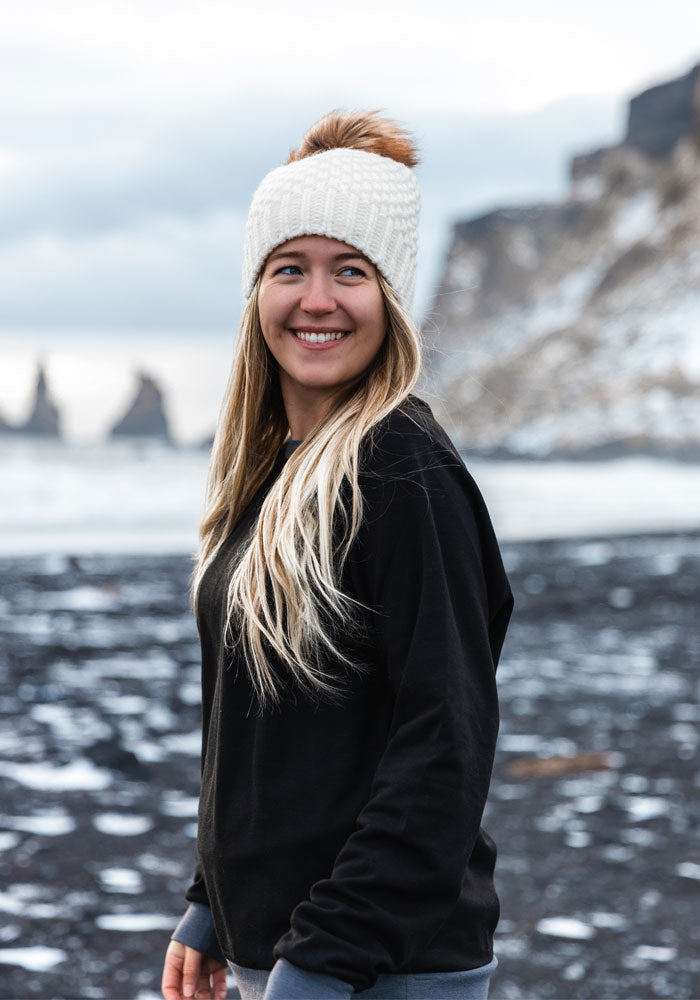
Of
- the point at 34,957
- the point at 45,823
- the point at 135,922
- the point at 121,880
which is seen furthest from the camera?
the point at 45,823

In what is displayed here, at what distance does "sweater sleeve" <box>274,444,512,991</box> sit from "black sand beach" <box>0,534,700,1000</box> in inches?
103

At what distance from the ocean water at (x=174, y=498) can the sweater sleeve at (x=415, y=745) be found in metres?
5.75

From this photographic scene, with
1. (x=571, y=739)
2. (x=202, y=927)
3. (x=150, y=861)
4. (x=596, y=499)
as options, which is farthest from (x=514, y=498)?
(x=202, y=927)

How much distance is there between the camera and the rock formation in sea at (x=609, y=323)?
2067 inches

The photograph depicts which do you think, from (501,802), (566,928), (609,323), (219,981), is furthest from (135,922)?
(609,323)

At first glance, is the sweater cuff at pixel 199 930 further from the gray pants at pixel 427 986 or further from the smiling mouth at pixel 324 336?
the smiling mouth at pixel 324 336

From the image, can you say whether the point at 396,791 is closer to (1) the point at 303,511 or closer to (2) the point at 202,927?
(1) the point at 303,511

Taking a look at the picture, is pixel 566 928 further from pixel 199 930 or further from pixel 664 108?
pixel 664 108

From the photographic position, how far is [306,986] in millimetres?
1501

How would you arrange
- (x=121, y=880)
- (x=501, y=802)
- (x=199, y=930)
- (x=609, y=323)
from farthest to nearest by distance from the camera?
(x=609, y=323)
(x=501, y=802)
(x=121, y=880)
(x=199, y=930)

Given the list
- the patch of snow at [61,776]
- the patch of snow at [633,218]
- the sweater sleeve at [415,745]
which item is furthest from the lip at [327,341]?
the patch of snow at [633,218]

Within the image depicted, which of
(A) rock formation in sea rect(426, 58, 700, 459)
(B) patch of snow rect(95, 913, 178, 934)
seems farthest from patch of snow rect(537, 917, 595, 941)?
(A) rock formation in sea rect(426, 58, 700, 459)

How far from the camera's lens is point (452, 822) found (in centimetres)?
151

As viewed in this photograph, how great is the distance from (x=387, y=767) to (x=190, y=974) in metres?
0.73
